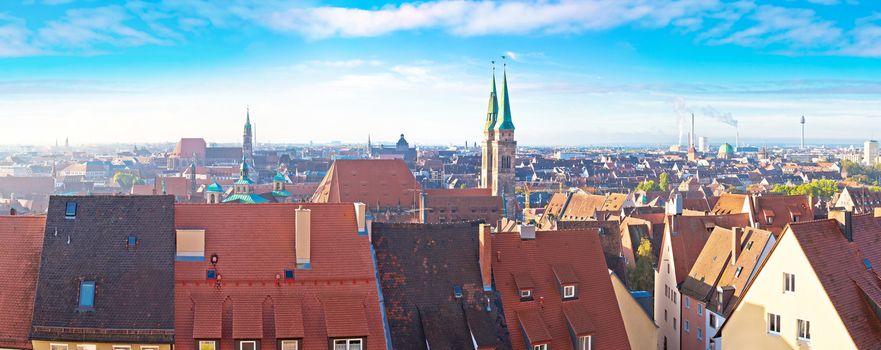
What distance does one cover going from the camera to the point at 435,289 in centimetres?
3712

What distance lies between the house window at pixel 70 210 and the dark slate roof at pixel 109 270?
0.12 meters

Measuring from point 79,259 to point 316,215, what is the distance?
9692 mm

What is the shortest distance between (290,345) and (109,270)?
7972 mm

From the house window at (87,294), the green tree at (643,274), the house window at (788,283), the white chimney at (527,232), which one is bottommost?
the green tree at (643,274)

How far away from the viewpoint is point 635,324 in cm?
4472

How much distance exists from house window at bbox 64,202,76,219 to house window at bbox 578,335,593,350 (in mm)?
22342

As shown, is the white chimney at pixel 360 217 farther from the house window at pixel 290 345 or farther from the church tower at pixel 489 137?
the church tower at pixel 489 137

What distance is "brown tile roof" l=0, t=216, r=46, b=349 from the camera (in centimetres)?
3247

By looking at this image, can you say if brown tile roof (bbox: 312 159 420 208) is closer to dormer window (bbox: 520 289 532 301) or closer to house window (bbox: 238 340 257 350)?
dormer window (bbox: 520 289 532 301)

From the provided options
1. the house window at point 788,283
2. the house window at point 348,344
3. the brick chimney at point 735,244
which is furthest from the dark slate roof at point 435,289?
the brick chimney at point 735,244

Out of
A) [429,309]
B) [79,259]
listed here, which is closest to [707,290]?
[429,309]

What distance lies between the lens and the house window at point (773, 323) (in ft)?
107

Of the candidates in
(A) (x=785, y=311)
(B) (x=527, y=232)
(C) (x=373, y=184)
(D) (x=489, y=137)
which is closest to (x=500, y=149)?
(D) (x=489, y=137)

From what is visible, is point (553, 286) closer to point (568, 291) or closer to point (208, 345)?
point (568, 291)
